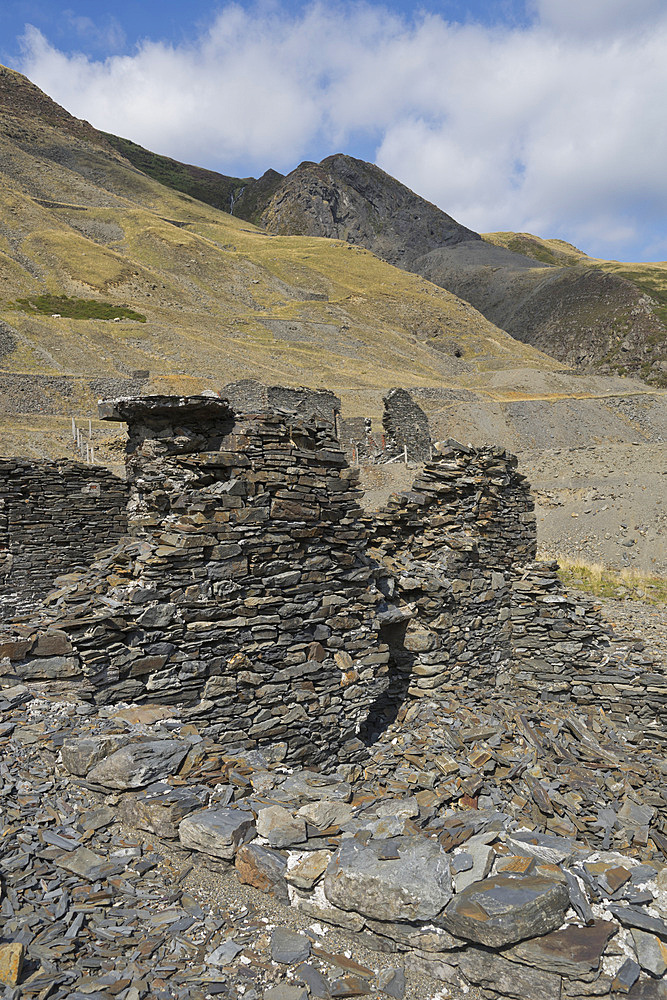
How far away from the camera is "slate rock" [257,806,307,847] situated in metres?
3.52

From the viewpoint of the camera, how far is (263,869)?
3348 mm

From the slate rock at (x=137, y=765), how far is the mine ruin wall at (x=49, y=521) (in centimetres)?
818

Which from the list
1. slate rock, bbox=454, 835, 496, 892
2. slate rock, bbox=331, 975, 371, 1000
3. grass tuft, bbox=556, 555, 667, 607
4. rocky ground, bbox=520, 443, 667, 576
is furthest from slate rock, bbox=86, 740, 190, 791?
rocky ground, bbox=520, 443, 667, 576

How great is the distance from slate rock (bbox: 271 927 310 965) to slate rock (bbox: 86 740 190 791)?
1467 mm

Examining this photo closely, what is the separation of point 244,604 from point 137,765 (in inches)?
84.9

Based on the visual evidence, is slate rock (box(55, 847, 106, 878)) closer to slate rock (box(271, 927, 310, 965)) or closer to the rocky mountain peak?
slate rock (box(271, 927, 310, 965))

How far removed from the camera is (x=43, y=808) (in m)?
3.67

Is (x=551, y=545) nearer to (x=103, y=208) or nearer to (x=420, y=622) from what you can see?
(x=420, y=622)

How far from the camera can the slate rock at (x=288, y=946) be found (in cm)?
294

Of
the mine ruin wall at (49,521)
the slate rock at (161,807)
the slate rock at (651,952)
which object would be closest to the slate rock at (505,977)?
the slate rock at (651,952)

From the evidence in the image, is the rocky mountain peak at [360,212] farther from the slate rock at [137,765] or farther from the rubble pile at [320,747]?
the slate rock at [137,765]

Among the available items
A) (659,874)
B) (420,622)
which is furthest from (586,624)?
(659,874)

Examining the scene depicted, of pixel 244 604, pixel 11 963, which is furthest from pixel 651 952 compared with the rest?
pixel 244 604

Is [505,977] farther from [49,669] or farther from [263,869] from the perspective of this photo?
[49,669]
